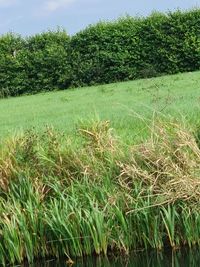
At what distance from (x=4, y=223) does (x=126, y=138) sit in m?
2.95

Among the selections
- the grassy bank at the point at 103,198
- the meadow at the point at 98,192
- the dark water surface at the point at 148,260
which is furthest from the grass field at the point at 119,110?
the dark water surface at the point at 148,260

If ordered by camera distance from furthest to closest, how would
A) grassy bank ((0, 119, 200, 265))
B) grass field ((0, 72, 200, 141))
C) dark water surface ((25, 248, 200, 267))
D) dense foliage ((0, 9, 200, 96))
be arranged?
dense foliage ((0, 9, 200, 96))
grass field ((0, 72, 200, 141))
grassy bank ((0, 119, 200, 265))
dark water surface ((25, 248, 200, 267))

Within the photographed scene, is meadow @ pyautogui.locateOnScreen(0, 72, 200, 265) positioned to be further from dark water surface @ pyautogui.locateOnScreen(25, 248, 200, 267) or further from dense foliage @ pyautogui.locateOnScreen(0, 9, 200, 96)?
dense foliage @ pyautogui.locateOnScreen(0, 9, 200, 96)

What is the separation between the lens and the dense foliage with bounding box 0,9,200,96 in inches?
1396

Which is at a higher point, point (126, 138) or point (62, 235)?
point (126, 138)

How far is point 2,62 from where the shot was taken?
38625mm

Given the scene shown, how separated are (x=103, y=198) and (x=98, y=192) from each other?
147mm

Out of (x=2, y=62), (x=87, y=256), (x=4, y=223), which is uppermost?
(x=2, y=62)

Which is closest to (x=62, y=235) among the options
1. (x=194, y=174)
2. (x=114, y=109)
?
(x=194, y=174)

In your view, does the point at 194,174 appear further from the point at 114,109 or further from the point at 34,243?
the point at 114,109

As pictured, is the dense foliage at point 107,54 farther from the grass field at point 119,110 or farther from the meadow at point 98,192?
the meadow at point 98,192

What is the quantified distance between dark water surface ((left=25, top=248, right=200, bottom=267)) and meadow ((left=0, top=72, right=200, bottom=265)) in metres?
0.14

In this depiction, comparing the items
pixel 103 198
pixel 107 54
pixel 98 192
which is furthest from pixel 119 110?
pixel 107 54

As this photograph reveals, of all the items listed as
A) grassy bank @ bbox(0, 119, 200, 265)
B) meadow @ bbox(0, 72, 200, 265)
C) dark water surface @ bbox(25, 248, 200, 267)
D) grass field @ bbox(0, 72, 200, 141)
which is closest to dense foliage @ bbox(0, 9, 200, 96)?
grass field @ bbox(0, 72, 200, 141)
